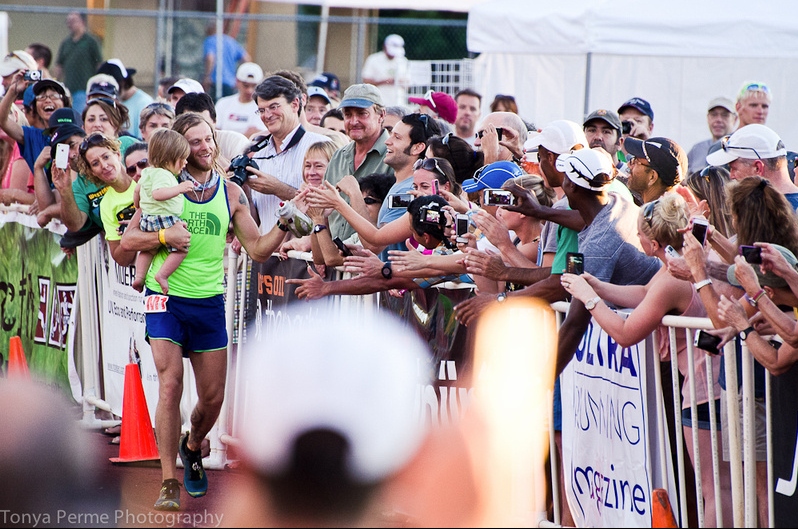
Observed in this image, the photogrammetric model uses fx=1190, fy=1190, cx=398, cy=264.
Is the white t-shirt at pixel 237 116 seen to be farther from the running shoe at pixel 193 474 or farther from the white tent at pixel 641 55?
the running shoe at pixel 193 474

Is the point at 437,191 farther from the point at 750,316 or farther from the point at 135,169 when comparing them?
the point at 135,169

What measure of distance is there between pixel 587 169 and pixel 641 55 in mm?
7064

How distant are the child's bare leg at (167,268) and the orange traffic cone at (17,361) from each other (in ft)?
9.92

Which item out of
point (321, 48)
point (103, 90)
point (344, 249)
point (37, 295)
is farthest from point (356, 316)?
point (321, 48)

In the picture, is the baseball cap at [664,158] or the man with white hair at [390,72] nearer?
the baseball cap at [664,158]

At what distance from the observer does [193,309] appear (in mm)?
7332

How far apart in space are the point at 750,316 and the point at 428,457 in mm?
2128

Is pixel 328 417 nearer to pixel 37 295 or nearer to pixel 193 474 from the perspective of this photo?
pixel 193 474

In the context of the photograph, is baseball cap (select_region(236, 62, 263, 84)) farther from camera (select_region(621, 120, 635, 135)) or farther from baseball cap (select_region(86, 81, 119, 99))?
camera (select_region(621, 120, 635, 135))

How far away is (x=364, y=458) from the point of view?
17.0 ft

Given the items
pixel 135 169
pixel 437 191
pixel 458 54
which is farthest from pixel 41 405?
pixel 458 54

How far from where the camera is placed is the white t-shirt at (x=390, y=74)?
1956 cm

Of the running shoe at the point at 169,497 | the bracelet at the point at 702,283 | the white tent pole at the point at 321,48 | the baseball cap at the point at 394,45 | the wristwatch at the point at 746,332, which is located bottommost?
the running shoe at the point at 169,497

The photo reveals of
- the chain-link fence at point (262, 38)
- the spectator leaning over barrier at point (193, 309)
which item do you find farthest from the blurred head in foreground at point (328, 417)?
the chain-link fence at point (262, 38)
